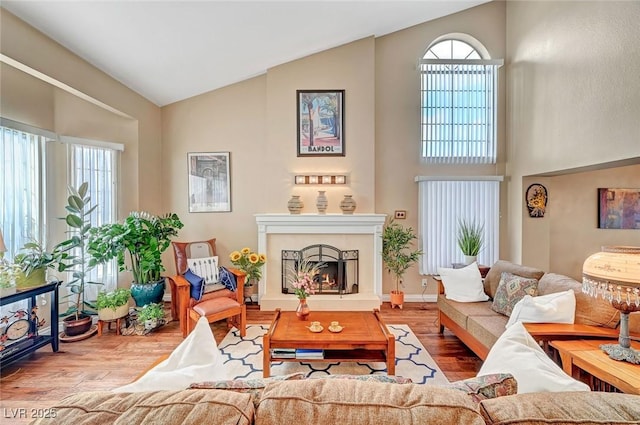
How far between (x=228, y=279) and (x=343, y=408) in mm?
3059

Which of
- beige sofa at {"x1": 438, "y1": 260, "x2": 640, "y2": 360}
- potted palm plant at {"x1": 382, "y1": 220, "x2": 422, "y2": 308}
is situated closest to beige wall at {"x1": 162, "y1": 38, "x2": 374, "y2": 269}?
potted palm plant at {"x1": 382, "y1": 220, "x2": 422, "y2": 308}

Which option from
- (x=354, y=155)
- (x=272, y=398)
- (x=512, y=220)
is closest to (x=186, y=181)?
(x=354, y=155)

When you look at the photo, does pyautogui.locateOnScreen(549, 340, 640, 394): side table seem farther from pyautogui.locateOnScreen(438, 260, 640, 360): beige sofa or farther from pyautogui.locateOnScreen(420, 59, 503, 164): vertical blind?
pyautogui.locateOnScreen(420, 59, 503, 164): vertical blind

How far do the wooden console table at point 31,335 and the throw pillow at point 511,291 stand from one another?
432cm

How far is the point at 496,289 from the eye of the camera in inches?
118

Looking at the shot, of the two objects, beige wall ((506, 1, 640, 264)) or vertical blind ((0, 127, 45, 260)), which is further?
vertical blind ((0, 127, 45, 260))

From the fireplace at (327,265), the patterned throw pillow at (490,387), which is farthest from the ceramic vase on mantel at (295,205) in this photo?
the patterned throw pillow at (490,387)

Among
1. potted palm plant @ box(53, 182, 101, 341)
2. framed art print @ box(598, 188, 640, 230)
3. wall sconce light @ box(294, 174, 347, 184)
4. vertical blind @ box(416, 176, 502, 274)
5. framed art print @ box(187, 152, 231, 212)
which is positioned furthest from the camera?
framed art print @ box(187, 152, 231, 212)

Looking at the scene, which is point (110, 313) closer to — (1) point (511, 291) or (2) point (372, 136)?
(2) point (372, 136)

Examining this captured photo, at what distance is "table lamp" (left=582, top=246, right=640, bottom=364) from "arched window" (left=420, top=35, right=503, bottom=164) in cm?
292

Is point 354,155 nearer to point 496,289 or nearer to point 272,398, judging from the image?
point 496,289

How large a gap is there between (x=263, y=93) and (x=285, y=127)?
73 centimetres

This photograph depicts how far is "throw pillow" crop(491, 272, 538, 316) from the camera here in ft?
8.48

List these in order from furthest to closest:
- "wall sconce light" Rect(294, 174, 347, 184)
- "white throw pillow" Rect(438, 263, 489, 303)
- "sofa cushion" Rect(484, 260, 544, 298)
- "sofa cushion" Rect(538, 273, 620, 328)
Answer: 1. "wall sconce light" Rect(294, 174, 347, 184)
2. "white throw pillow" Rect(438, 263, 489, 303)
3. "sofa cushion" Rect(484, 260, 544, 298)
4. "sofa cushion" Rect(538, 273, 620, 328)
